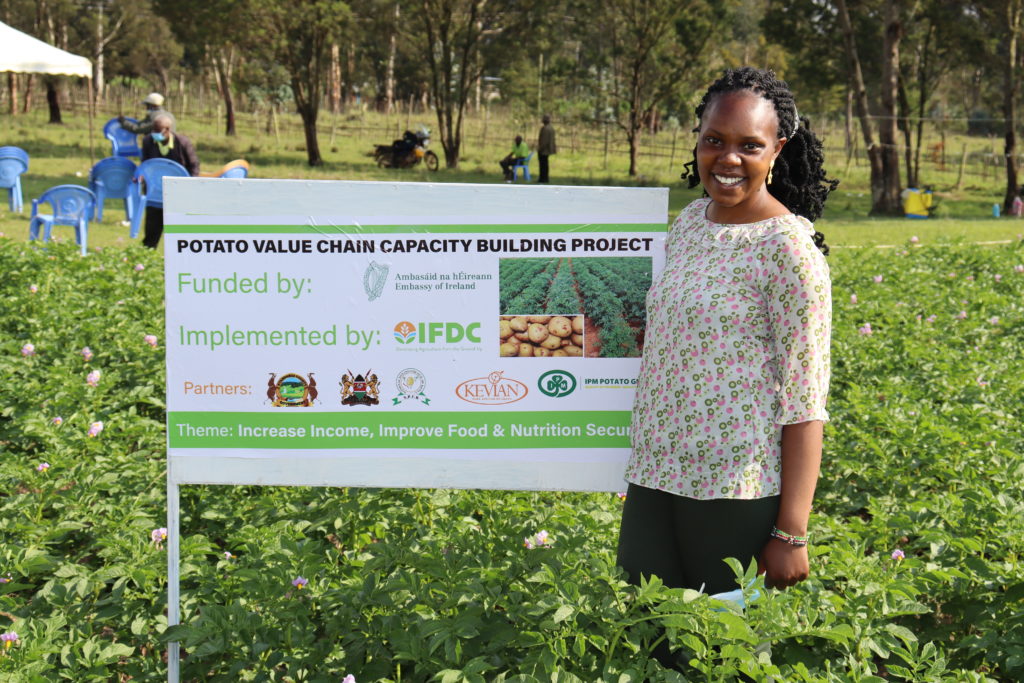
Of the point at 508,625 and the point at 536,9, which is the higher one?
the point at 536,9

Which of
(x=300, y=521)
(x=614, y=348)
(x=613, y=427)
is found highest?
(x=614, y=348)

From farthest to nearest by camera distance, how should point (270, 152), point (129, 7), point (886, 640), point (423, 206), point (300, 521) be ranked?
1. point (129, 7)
2. point (270, 152)
3. point (300, 521)
4. point (423, 206)
5. point (886, 640)

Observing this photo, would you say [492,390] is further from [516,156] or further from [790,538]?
[516,156]

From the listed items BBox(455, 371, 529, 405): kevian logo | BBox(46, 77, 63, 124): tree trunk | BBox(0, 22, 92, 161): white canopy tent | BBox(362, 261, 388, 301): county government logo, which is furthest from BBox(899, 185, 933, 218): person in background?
BBox(46, 77, 63, 124): tree trunk

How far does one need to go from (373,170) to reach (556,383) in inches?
925

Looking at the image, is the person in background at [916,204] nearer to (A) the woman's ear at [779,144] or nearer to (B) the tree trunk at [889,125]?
(B) the tree trunk at [889,125]

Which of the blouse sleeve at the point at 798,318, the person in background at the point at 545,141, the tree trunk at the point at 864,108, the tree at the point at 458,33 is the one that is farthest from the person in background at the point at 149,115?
the tree trunk at the point at 864,108

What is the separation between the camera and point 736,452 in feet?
7.32

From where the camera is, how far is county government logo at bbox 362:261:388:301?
2672 mm

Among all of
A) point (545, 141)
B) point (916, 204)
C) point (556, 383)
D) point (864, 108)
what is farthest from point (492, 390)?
point (864, 108)

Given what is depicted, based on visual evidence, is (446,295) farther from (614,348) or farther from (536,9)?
(536,9)

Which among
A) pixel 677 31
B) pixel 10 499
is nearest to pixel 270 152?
pixel 677 31

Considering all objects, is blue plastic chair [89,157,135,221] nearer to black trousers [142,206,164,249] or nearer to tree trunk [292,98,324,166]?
black trousers [142,206,164,249]

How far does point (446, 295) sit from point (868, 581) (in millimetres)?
1270
